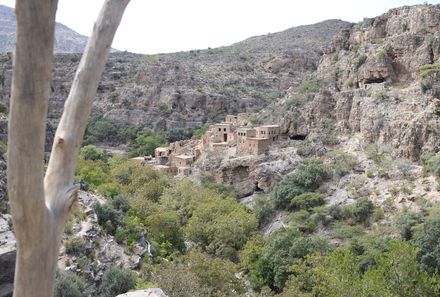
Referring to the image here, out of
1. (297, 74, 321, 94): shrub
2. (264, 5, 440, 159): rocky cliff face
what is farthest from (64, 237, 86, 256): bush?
(297, 74, 321, 94): shrub

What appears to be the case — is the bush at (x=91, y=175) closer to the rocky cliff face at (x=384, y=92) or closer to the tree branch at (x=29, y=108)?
the rocky cliff face at (x=384, y=92)

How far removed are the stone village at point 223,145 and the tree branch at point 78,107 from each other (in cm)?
3395

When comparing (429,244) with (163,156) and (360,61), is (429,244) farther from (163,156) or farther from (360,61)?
(163,156)

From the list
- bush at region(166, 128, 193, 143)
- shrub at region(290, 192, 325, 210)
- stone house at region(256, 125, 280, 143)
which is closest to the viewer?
shrub at region(290, 192, 325, 210)

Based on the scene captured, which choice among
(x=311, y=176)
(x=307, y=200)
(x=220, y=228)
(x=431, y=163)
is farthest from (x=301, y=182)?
(x=431, y=163)

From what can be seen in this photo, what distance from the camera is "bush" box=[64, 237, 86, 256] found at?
50.1 ft

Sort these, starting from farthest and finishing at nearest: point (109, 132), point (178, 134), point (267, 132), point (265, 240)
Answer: point (109, 132)
point (178, 134)
point (267, 132)
point (265, 240)

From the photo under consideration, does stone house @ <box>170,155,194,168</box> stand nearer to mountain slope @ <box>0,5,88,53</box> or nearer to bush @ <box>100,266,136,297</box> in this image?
bush @ <box>100,266,136,297</box>

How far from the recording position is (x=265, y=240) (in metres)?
26.8

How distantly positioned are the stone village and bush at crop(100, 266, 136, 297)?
2370 centimetres

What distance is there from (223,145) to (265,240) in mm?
15016

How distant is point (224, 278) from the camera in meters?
18.0

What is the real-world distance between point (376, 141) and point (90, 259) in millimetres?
23911

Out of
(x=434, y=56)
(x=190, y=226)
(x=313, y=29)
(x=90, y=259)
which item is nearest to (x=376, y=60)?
(x=434, y=56)
